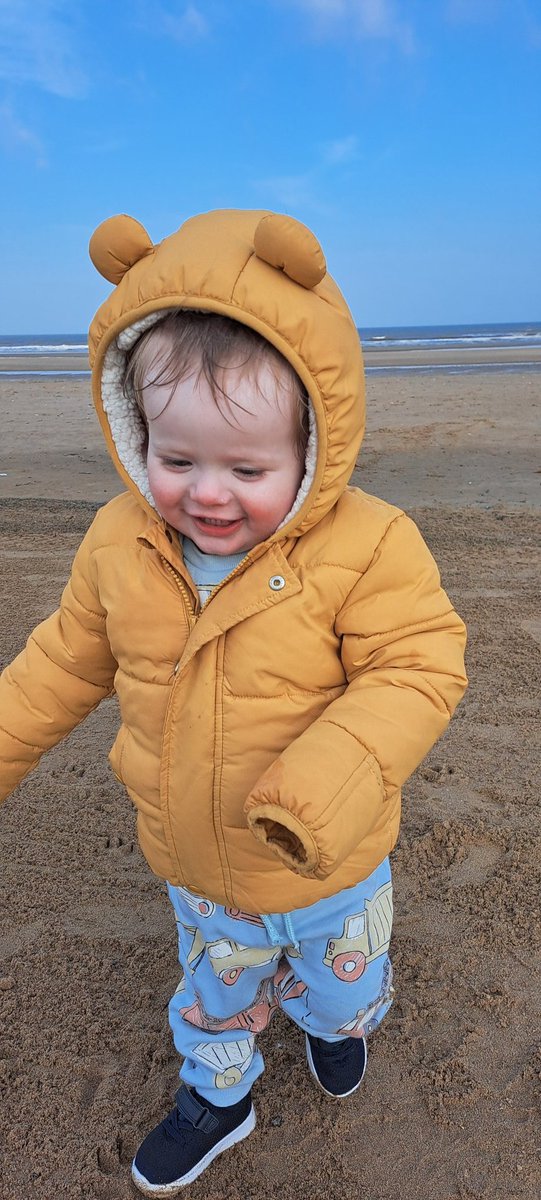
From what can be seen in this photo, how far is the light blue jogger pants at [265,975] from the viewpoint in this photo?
1.69m

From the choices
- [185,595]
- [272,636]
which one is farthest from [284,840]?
[185,595]

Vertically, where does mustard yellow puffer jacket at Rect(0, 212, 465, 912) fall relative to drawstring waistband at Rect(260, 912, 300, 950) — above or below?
above

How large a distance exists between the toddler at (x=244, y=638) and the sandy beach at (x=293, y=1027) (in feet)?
0.54

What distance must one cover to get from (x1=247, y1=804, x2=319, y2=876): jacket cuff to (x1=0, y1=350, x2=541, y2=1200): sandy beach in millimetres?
878

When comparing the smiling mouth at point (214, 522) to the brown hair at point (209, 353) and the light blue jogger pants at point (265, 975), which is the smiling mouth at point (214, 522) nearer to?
the brown hair at point (209, 353)

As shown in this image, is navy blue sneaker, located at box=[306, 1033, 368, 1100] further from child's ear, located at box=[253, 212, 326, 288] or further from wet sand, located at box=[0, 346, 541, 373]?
wet sand, located at box=[0, 346, 541, 373]

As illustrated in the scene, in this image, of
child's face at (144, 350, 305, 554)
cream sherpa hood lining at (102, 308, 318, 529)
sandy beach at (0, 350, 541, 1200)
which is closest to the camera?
child's face at (144, 350, 305, 554)

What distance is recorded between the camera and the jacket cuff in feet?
4.22

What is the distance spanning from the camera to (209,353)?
139 cm

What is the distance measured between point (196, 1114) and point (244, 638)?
1044mm

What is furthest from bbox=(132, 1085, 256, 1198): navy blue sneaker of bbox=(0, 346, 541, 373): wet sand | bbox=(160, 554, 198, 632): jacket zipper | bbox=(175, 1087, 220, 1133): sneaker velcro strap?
bbox=(0, 346, 541, 373): wet sand

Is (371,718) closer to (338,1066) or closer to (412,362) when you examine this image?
(338,1066)

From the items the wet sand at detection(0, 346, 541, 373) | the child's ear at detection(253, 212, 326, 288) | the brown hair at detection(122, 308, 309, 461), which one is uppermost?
the child's ear at detection(253, 212, 326, 288)

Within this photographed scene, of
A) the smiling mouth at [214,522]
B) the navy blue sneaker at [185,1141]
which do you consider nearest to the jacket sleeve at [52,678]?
the smiling mouth at [214,522]
